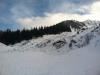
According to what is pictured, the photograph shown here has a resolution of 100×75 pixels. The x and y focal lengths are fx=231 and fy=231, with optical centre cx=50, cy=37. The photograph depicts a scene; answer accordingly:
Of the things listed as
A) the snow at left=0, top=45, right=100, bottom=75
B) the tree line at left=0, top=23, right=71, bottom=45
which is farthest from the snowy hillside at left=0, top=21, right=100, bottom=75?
the tree line at left=0, top=23, right=71, bottom=45

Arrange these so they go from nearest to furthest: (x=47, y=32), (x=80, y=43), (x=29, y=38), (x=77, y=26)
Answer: (x=80, y=43)
(x=29, y=38)
(x=47, y=32)
(x=77, y=26)

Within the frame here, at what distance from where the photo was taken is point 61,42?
8738cm

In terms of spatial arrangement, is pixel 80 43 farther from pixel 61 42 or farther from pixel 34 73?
pixel 34 73

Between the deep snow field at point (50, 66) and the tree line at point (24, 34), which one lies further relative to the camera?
the tree line at point (24, 34)

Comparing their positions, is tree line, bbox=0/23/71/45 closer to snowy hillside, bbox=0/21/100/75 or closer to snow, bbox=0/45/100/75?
snowy hillside, bbox=0/21/100/75

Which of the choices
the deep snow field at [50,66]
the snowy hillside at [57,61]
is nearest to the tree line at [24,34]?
the snowy hillside at [57,61]

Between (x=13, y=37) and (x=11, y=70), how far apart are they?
111m

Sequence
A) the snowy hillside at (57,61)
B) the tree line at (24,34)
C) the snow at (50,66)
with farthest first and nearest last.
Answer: the tree line at (24,34) < the snowy hillside at (57,61) < the snow at (50,66)

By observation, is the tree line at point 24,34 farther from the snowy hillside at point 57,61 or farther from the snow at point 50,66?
the snow at point 50,66

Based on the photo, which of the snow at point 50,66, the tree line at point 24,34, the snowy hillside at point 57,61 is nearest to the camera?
the snow at point 50,66

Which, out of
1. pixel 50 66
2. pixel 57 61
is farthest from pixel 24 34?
pixel 50 66

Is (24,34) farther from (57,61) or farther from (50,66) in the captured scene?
(50,66)


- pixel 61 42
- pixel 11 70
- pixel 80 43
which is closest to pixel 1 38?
pixel 61 42

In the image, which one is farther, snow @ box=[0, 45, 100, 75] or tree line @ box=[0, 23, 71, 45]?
tree line @ box=[0, 23, 71, 45]
